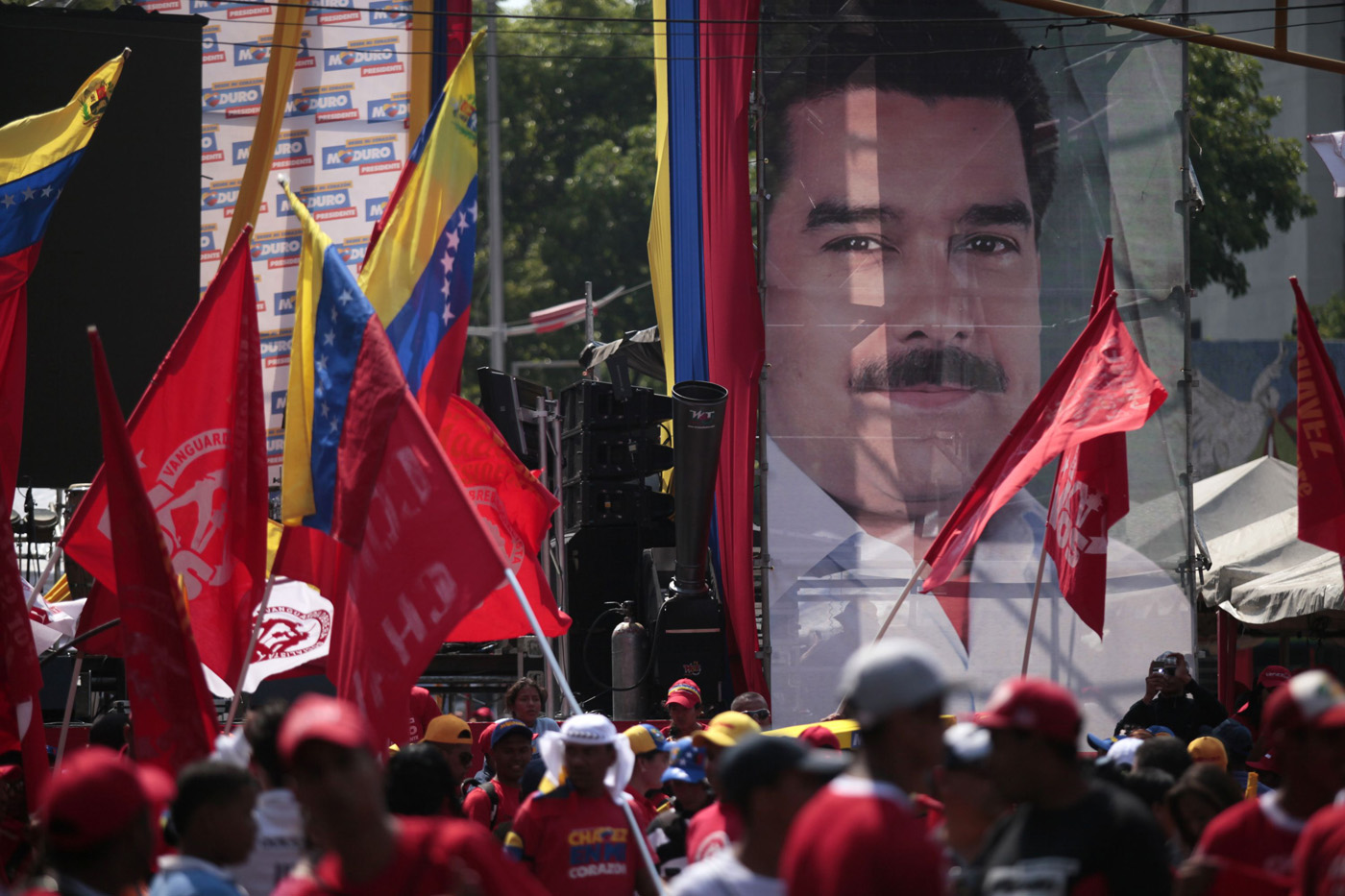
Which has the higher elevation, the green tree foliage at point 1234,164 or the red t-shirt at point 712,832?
the green tree foliage at point 1234,164

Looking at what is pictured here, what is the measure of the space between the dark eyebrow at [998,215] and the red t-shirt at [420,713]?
6.64 m

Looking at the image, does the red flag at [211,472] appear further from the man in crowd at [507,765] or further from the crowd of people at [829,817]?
the crowd of people at [829,817]

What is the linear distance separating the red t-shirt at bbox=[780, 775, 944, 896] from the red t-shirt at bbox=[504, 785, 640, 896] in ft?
9.13

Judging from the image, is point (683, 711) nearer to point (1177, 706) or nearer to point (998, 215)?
point (1177, 706)

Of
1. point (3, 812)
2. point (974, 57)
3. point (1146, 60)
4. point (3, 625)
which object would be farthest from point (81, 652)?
point (1146, 60)

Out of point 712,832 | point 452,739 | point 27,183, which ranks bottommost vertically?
point 452,739

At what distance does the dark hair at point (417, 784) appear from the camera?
532 cm

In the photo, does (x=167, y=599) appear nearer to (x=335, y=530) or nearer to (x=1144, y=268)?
(x=335, y=530)

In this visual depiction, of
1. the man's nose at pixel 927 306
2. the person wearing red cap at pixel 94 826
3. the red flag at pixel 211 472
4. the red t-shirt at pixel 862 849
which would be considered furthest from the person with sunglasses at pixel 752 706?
the red t-shirt at pixel 862 849

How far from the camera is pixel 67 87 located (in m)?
14.4

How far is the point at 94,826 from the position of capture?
357cm

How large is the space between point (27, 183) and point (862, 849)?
8507mm

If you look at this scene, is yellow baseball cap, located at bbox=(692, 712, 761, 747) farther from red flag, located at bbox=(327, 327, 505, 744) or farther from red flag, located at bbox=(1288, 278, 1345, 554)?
red flag, located at bbox=(1288, 278, 1345, 554)

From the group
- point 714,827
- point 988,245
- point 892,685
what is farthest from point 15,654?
point 988,245
